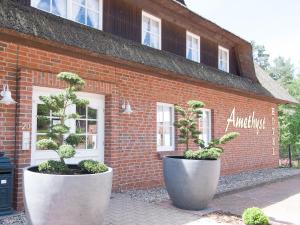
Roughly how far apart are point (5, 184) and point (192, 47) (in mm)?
7880

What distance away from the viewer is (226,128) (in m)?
12.3

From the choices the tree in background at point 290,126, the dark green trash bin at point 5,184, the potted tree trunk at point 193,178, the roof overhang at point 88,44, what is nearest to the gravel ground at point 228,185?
the potted tree trunk at point 193,178

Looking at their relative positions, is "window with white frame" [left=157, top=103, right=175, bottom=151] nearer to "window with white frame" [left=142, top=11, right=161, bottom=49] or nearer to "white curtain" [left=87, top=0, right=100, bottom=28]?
"window with white frame" [left=142, top=11, right=161, bottom=49]

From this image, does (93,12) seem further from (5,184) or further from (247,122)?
(247,122)

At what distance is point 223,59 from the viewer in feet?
44.4

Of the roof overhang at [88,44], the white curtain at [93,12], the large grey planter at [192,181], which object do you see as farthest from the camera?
the white curtain at [93,12]

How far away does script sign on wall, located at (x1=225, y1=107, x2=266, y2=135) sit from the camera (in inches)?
502

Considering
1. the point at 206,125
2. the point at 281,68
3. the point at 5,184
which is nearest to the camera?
the point at 5,184

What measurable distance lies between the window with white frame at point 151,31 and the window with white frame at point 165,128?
5.78 ft

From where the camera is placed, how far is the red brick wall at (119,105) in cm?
605

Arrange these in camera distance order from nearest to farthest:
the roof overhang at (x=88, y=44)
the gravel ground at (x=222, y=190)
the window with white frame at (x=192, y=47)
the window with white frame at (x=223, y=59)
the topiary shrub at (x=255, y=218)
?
the gravel ground at (x=222, y=190), the topiary shrub at (x=255, y=218), the roof overhang at (x=88, y=44), the window with white frame at (x=192, y=47), the window with white frame at (x=223, y=59)

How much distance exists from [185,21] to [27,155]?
6.76 metres

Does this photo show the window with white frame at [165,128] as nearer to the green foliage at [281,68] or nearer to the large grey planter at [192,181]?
the large grey planter at [192,181]

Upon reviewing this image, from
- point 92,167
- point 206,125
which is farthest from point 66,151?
point 206,125
